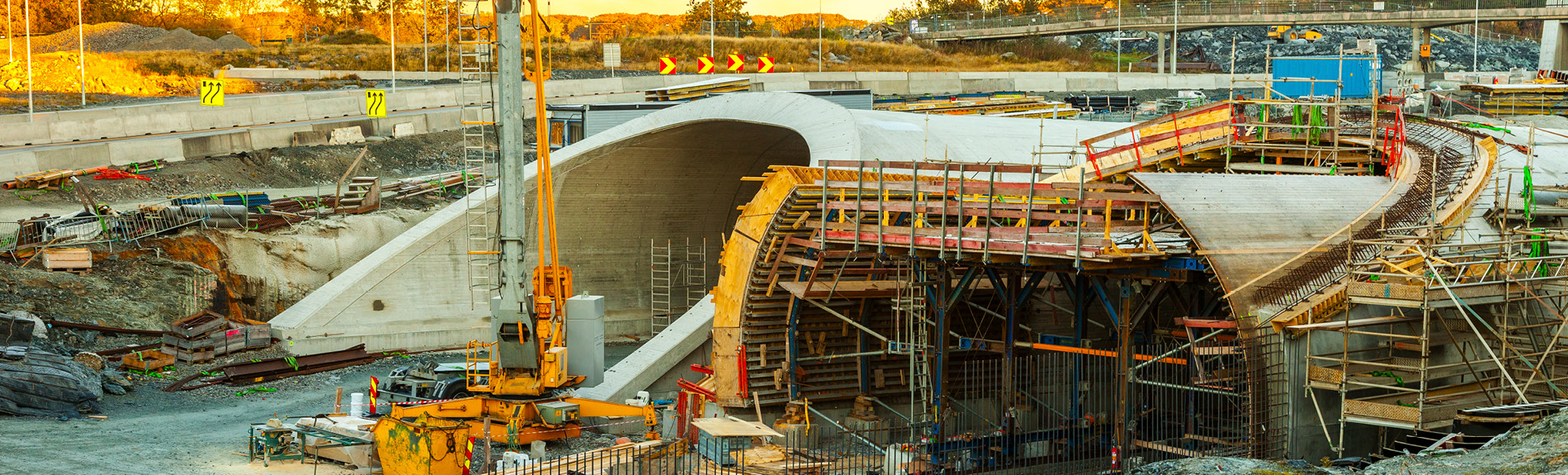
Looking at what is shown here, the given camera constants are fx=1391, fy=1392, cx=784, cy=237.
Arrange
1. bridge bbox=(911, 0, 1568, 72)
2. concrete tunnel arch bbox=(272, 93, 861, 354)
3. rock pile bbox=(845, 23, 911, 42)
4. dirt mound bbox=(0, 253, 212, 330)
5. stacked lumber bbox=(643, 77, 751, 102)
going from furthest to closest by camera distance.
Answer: rock pile bbox=(845, 23, 911, 42) < bridge bbox=(911, 0, 1568, 72) < stacked lumber bbox=(643, 77, 751, 102) < concrete tunnel arch bbox=(272, 93, 861, 354) < dirt mound bbox=(0, 253, 212, 330)

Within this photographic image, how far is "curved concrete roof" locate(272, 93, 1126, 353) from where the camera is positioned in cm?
2705

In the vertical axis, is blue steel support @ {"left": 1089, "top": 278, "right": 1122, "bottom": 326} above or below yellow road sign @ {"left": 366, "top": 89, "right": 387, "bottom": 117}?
below

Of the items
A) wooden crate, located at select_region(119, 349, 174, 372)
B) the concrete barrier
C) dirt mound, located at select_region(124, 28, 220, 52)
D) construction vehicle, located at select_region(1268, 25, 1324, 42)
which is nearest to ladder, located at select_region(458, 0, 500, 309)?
the concrete barrier

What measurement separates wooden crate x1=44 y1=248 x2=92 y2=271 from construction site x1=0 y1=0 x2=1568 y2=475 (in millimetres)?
63

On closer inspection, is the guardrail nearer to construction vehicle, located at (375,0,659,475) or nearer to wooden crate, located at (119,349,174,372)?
construction vehicle, located at (375,0,659,475)

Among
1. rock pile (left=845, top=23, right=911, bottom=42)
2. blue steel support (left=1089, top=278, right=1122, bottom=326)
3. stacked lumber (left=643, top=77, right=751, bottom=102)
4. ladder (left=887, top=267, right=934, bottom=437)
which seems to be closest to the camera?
blue steel support (left=1089, top=278, right=1122, bottom=326)

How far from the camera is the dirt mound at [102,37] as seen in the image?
2874 inches

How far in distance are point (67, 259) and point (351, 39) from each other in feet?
182

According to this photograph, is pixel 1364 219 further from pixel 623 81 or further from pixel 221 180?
pixel 623 81

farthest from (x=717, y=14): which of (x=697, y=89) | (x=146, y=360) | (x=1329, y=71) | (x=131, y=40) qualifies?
(x=146, y=360)

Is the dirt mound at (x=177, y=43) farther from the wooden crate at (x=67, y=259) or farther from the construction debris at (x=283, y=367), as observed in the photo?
the construction debris at (x=283, y=367)

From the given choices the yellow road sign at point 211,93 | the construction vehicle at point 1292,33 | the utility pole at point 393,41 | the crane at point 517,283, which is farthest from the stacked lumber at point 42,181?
the construction vehicle at point 1292,33

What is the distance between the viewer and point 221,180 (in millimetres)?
39406

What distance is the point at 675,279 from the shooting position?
3484 centimetres
